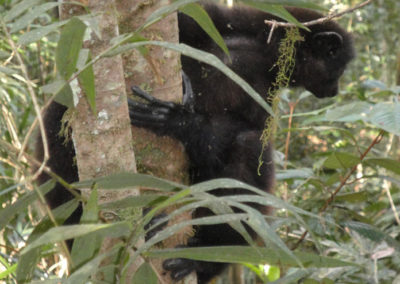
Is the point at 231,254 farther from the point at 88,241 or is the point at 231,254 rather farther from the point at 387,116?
the point at 387,116

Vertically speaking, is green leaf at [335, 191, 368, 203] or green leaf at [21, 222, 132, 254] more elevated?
green leaf at [21, 222, 132, 254]

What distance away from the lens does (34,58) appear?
5781mm

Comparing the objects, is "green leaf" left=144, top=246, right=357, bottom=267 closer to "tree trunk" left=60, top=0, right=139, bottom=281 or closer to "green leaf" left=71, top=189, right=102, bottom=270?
"green leaf" left=71, top=189, right=102, bottom=270

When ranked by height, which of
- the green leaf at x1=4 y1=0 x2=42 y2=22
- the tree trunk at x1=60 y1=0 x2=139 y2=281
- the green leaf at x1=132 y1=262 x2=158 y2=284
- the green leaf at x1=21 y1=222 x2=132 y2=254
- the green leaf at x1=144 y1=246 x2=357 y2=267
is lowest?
the green leaf at x1=132 y1=262 x2=158 y2=284

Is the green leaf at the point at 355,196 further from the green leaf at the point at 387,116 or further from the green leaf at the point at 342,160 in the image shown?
the green leaf at the point at 387,116

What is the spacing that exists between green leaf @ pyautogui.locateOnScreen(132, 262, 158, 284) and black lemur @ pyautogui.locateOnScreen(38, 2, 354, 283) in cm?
132

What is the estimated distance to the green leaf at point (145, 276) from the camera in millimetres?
1736

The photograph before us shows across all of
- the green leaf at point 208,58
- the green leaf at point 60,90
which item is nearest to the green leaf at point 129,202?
the green leaf at point 60,90

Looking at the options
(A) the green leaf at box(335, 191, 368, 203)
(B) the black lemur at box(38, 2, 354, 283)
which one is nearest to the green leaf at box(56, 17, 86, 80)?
(B) the black lemur at box(38, 2, 354, 283)

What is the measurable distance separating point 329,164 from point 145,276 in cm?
238

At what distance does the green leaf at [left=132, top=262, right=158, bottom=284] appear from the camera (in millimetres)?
1736

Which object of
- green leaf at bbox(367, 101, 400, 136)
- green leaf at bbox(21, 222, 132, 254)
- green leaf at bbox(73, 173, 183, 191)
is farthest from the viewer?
green leaf at bbox(367, 101, 400, 136)

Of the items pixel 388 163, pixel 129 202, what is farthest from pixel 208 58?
pixel 388 163

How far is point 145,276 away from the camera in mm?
1744
